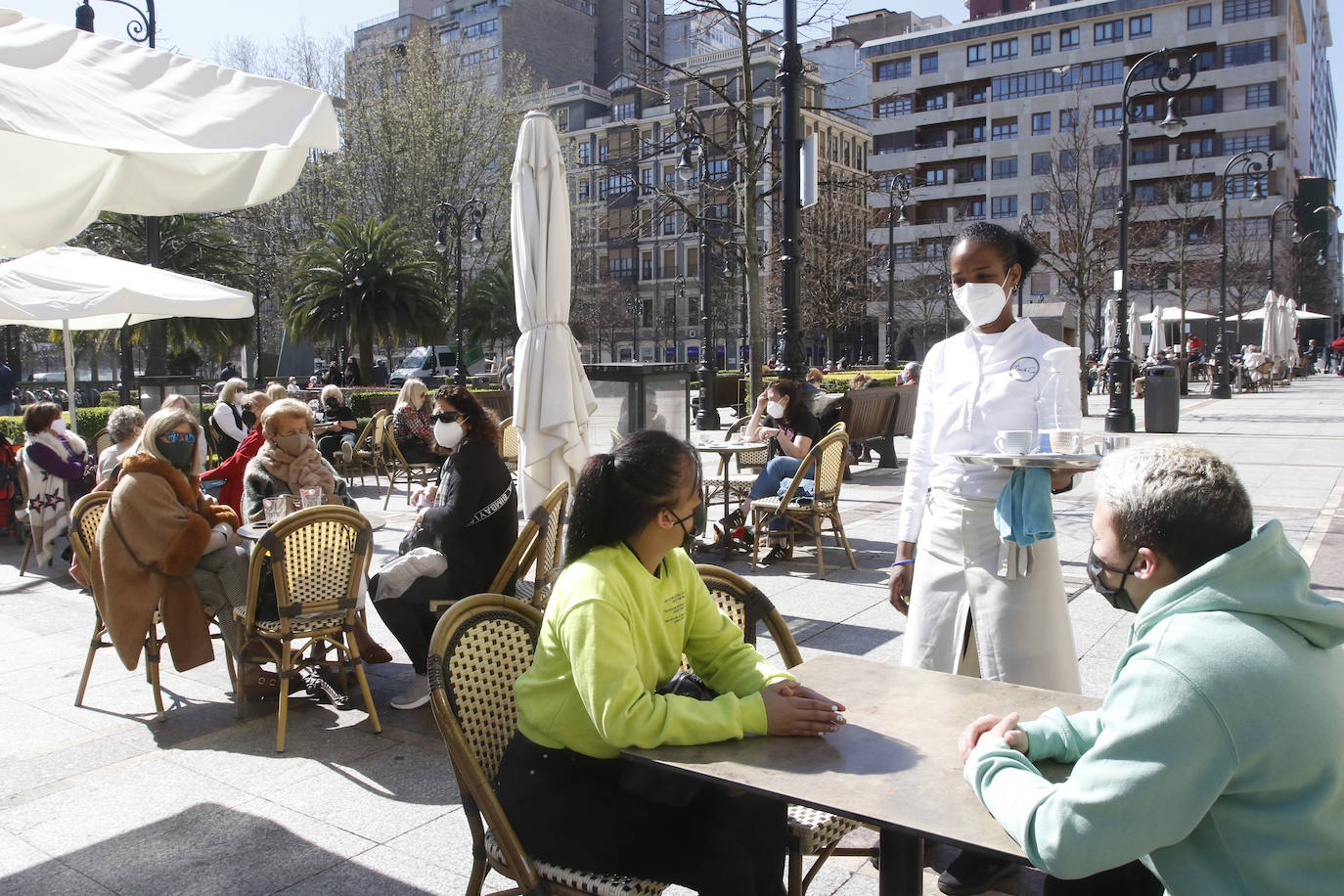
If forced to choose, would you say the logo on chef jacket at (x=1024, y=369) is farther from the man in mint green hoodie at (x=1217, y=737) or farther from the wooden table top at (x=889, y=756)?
the man in mint green hoodie at (x=1217, y=737)

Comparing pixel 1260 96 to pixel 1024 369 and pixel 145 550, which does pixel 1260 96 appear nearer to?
pixel 1024 369

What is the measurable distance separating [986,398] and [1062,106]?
74.6 m

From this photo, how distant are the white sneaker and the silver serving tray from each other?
3.09 m

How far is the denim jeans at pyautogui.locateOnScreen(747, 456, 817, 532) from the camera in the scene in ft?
25.8

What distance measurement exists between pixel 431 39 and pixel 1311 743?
130 feet

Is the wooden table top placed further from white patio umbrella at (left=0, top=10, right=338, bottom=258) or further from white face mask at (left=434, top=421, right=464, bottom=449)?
white face mask at (left=434, top=421, right=464, bottom=449)

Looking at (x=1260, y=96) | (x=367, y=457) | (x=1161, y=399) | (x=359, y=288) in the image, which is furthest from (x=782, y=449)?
(x=1260, y=96)

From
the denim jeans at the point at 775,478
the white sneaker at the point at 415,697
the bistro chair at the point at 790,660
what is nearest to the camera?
the bistro chair at the point at 790,660

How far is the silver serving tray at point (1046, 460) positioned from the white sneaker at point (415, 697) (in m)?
3.09

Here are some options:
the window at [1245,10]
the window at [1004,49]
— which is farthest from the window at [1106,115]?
the window at [1245,10]

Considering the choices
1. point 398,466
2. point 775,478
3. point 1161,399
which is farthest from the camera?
point 1161,399

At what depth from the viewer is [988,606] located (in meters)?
2.99

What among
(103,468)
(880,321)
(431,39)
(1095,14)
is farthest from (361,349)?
(1095,14)

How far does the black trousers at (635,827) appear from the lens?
2.13 m
